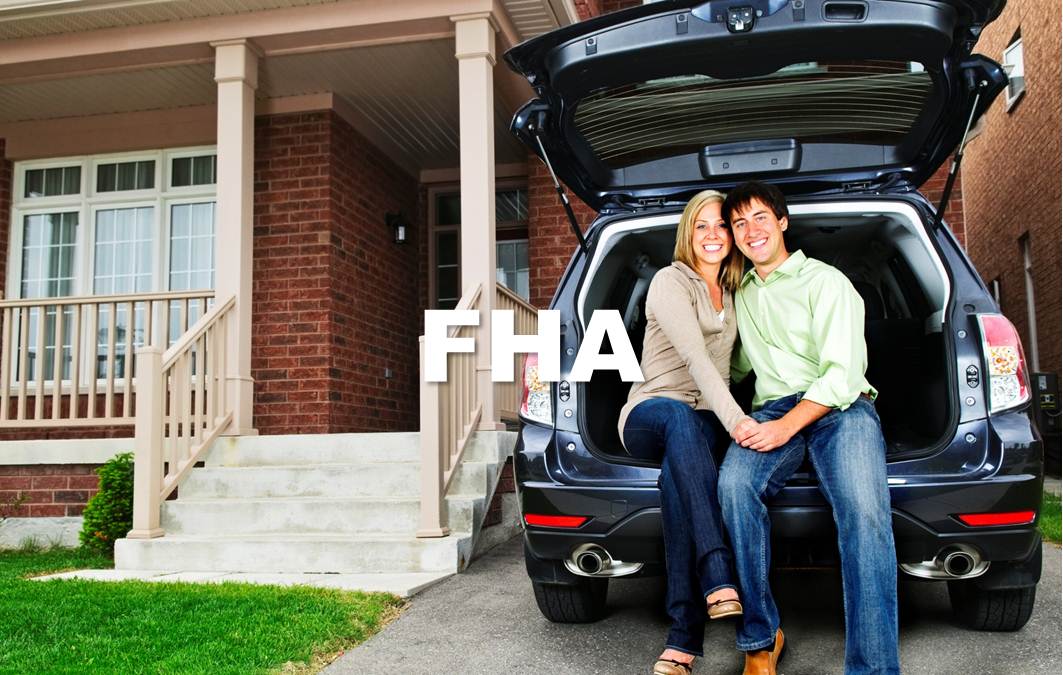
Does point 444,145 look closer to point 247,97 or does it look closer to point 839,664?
point 247,97

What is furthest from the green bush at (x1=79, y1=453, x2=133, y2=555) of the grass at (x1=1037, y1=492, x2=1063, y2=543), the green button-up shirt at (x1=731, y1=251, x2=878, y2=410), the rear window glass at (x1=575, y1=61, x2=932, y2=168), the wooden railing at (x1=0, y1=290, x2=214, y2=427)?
the grass at (x1=1037, y1=492, x2=1063, y2=543)

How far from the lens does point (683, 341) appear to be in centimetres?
296

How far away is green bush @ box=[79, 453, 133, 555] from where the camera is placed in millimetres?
5707

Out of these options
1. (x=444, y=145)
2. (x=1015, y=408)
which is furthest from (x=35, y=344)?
(x=1015, y=408)

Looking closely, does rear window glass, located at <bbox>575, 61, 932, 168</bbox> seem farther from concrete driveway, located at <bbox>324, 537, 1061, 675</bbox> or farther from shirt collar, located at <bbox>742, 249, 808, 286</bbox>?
concrete driveway, located at <bbox>324, 537, 1061, 675</bbox>

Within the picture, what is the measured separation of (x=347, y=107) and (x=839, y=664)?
6694 mm

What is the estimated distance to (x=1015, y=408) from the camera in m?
2.87

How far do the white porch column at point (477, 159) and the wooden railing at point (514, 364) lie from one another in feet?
0.69

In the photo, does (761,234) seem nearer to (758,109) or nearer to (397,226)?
(758,109)

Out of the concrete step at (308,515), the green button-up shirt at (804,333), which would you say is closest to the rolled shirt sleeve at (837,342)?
the green button-up shirt at (804,333)

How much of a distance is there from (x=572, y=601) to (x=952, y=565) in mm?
1319

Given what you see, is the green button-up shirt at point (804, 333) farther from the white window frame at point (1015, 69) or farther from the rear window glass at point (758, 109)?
the white window frame at point (1015, 69)

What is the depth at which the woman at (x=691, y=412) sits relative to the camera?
2.66m

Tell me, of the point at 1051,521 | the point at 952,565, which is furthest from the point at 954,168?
the point at 1051,521
